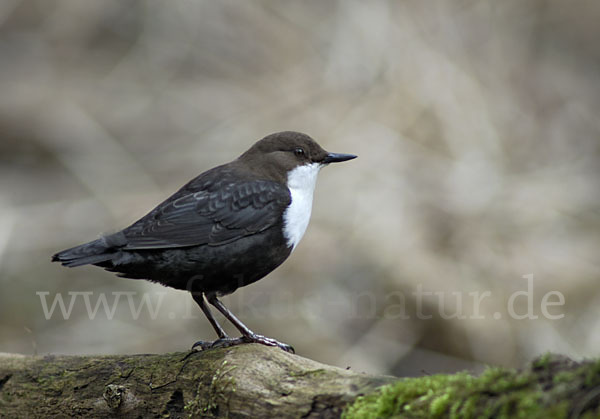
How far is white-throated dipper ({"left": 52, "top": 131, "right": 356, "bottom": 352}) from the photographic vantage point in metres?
3.20

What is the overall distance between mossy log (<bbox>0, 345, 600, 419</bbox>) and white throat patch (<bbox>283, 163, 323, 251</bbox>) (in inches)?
36.6

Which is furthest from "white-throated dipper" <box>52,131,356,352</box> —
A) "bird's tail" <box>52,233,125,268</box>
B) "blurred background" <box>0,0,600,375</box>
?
"blurred background" <box>0,0,600,375</box>

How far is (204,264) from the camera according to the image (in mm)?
3248

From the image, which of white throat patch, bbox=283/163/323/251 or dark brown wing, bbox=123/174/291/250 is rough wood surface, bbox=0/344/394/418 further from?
white throat patch, bbox=283/163/323/251

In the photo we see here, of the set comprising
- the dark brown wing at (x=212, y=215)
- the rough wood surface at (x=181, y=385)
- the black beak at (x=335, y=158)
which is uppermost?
the black beak at (x=335, y=158)

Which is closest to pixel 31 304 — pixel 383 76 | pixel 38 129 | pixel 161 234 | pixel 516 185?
pixel 38 129

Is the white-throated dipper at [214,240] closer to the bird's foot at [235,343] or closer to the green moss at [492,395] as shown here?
the bird's foot at [235,343]

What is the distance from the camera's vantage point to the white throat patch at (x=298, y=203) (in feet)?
11.4

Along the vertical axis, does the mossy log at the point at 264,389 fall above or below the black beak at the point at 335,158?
below

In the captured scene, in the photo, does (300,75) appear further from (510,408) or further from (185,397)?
(510,408)

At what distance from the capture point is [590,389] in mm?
1574

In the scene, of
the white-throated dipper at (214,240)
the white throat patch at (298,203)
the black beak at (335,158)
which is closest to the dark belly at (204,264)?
the white-throated dipper at (214,240)

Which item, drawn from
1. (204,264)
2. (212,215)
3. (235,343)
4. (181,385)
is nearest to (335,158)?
(212,215)

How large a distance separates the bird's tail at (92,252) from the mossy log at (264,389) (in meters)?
0.43
